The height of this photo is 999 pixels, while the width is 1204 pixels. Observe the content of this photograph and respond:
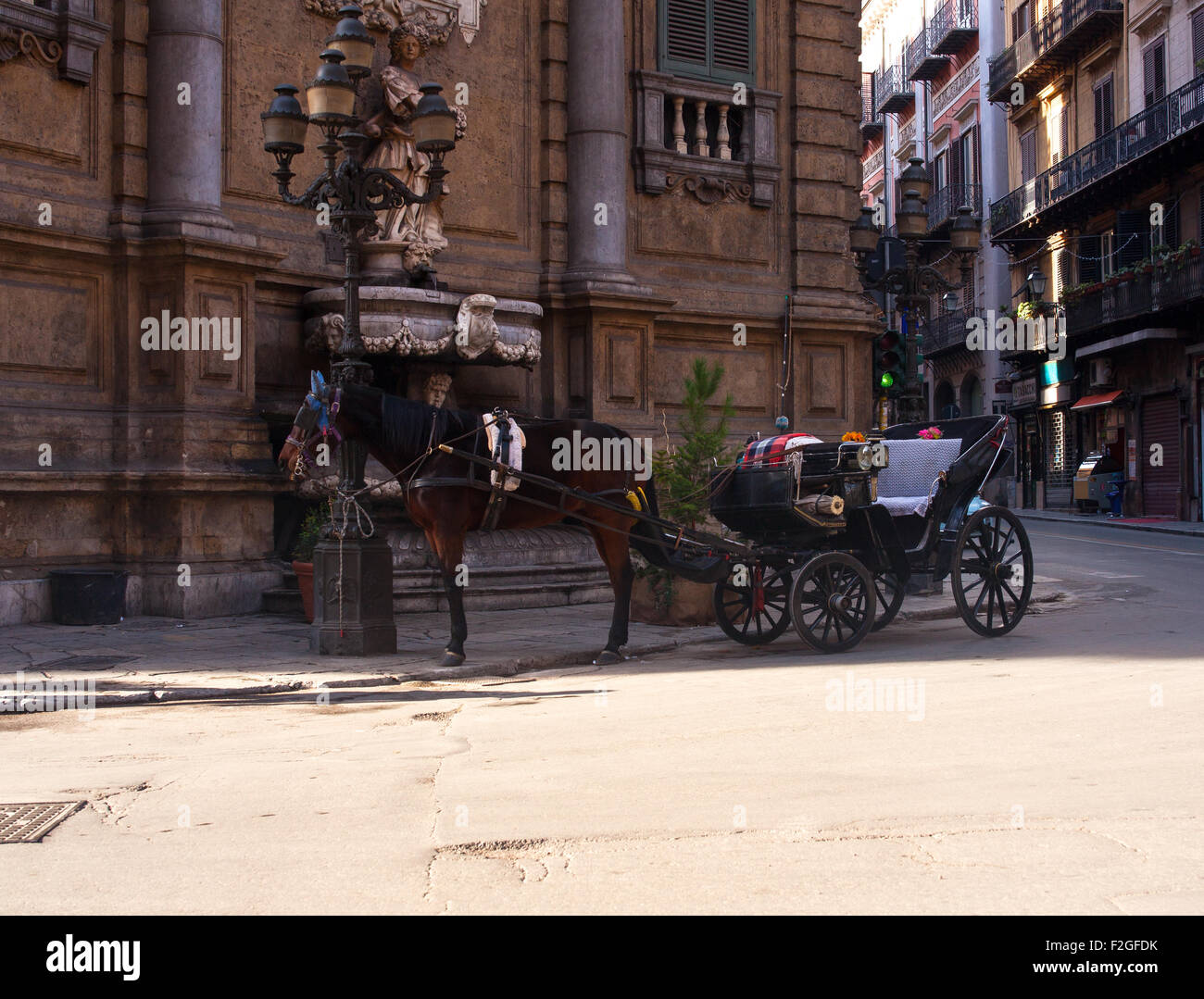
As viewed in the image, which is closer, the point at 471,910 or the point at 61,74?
the point at 471,910

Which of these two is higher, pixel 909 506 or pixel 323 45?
pixel 323 45

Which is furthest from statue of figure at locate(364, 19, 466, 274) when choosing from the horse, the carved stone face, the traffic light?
the traffic light

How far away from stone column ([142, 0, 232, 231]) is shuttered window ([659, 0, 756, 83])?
252 inches

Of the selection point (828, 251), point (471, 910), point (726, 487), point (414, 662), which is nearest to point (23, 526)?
point (414, 662)

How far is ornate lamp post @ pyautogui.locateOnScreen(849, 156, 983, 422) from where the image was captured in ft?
56.7

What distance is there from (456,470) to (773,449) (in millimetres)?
2728

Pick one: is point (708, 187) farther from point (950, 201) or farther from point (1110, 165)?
point (950, 201)

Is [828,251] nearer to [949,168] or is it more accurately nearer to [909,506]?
[909,506]

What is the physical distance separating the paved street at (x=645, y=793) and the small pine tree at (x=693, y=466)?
2616 millimetres

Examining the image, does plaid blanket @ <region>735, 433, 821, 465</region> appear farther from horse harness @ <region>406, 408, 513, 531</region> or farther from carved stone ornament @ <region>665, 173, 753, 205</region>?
carved stone ornament @ <region>665, 173, 753, 205</region>

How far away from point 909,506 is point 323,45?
844 centimetres

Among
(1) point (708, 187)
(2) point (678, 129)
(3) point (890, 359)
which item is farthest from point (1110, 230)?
(3) point (890, 359)

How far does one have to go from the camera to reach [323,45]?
595 inches

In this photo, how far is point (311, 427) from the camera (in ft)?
34.1
